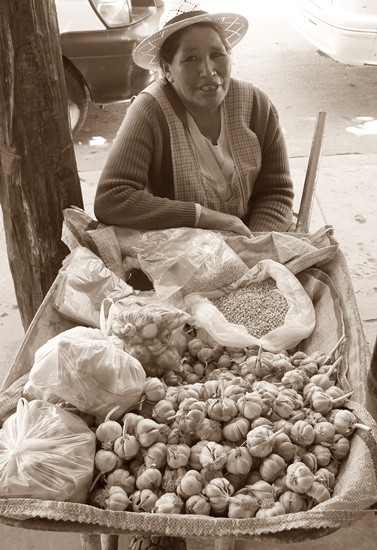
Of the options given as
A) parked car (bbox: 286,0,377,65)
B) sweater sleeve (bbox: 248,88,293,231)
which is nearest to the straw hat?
sweater sleeve (bbox: 248,88,293,231)

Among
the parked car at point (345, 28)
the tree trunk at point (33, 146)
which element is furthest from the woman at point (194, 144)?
the parked car at point (345, 28)

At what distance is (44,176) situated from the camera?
98.0 inches

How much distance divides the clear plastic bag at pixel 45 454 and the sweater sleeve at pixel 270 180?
1.54m

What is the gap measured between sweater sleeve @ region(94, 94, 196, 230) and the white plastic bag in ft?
1.30

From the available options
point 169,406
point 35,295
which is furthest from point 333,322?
point 35,295

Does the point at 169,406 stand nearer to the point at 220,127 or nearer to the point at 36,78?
the point at 36,78

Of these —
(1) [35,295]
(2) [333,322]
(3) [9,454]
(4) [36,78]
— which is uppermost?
(4) [36,78]

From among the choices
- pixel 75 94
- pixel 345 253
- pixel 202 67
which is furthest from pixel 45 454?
pixel 75 94

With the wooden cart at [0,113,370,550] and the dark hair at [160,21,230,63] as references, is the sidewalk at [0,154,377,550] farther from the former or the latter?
the dark hair at [160,21,230,63]

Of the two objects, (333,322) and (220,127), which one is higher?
(220,127)

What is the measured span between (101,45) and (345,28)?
2.35 metres

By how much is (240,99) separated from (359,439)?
1752 millimetres

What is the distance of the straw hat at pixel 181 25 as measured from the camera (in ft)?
8.49

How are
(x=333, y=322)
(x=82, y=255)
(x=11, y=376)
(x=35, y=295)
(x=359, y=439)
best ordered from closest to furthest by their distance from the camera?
(x=359, y=439)
(x=11, y=376)
(x=333, y=322)
(x=82, y=255)
(x=35, y=295)
